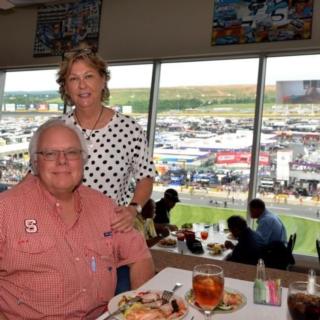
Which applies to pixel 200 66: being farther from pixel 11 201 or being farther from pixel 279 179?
pixel 11 201

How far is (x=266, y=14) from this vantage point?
4.82 metres

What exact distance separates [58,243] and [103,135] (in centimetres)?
63

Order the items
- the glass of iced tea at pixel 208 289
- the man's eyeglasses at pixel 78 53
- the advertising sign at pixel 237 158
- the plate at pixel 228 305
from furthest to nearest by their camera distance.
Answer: the advertising sign at pixel 237 158 → the man's eyeglasses at pixel 78 53 → the plate at pixel 228 305 → the glass of iced tea at pixel 208 289

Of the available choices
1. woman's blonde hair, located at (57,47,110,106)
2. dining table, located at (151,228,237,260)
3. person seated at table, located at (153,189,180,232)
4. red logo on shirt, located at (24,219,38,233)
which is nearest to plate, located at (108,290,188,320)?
red logo on shirt, located at (24,219,38,233)

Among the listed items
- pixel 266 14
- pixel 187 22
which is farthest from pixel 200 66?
pixel 266 14

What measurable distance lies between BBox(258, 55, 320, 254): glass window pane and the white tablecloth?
3.66 m

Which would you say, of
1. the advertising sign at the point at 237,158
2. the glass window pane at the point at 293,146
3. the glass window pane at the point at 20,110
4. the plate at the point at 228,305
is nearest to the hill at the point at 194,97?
the glass window pane at the point at 293,146

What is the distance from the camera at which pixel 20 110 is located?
→ 6.59 metres

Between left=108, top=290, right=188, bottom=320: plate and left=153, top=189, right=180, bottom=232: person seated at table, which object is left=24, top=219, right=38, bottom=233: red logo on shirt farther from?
left=153, top=189, right=180, bottom=232: person seated at table

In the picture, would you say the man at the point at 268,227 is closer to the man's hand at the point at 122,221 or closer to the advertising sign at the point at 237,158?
the advertising sign at the point at 237,158

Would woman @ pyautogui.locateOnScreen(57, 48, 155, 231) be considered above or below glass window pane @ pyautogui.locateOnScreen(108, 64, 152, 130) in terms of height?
below

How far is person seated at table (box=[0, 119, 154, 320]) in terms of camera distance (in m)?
1.33

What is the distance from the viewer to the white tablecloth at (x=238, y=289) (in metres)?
1.12

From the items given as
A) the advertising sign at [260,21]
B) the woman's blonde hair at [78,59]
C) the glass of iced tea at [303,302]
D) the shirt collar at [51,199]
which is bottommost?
the glass of iced tea at [303,302]
